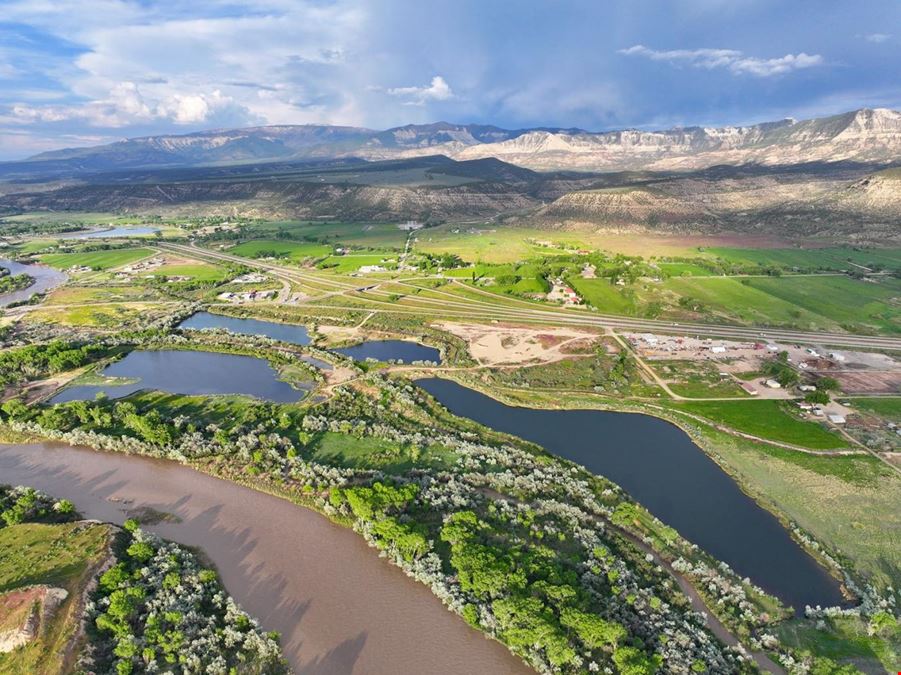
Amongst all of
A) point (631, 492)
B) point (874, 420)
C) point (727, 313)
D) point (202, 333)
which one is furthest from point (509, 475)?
point (727, 313)

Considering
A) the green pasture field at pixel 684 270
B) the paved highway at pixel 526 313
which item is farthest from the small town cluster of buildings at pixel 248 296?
the green pasture field at pixel 684 270

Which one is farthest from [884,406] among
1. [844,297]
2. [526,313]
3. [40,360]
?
[40,360]

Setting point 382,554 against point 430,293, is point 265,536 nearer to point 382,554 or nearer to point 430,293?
point 382,554

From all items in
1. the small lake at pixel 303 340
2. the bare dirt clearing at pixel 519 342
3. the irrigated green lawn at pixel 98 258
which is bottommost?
the small lake at pixel 303 340

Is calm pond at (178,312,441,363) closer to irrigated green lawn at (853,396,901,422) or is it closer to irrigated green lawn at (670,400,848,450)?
irrigated green lawn at (670,400,848,450)

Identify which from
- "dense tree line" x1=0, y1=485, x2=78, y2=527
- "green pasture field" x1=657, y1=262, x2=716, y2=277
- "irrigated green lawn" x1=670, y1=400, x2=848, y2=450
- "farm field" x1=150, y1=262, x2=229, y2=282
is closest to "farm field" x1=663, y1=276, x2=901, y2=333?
"green pasture field" x1=657, y1=262, x2=716, y2=277

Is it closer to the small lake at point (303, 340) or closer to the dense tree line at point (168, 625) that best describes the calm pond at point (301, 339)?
the small lake at point (303, 340)

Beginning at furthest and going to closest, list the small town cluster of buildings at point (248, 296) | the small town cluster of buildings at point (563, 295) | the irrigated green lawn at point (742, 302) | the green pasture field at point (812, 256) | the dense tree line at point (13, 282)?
the green pasture field at point (812, 256) < the dense tree line at point (13, 282) < the small town cluster of buildings at point (248, 296) < the small town cluster of buildings at point (563, 295) < the irrigated green lawn at point (742, 302)

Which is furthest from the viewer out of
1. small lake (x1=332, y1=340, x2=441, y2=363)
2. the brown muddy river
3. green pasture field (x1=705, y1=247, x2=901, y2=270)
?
green pasture field (x1=705, y1=247, x2=901, y2=270)
